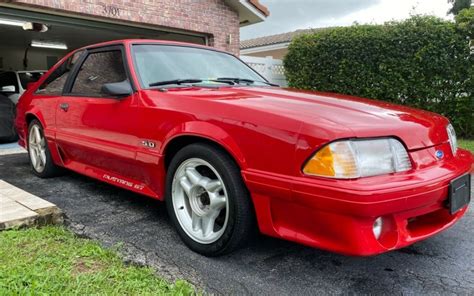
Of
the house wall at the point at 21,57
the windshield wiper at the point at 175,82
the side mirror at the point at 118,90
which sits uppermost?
the house wall at the point at 21,57

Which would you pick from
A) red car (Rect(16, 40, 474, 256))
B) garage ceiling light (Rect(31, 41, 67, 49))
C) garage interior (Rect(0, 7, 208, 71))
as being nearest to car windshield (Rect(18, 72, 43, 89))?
garage interior (Rect(0, 7, 208, 71))

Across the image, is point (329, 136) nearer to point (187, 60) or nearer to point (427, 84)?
point (187, 60)

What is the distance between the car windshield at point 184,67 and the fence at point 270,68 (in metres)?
6.03

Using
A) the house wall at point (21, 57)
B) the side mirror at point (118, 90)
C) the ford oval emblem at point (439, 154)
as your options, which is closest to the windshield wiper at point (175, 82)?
the side mirror at point (118, 90)

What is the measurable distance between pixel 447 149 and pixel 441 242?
0.76m

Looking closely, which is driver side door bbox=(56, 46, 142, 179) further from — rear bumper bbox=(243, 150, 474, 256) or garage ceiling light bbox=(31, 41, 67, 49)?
garage ceiling light bbox=(31, 41, 67, 49)

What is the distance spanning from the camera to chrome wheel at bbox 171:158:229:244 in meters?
2.51

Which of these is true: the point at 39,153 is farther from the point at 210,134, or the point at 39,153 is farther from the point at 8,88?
the point at 8,88

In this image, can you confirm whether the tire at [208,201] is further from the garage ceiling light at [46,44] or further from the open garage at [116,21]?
the garage ceiling light at [46,44]

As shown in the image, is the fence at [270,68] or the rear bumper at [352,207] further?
the fence at [270,68]

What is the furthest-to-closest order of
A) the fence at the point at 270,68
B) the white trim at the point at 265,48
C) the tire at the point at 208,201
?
the white trim at the point at 265,48
the fence at the point at 270,68
the tire at the point at 208,201

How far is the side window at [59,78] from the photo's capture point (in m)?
4.07

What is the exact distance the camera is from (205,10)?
9398 millimetres

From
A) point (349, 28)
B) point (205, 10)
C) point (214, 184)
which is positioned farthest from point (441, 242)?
point (205, 10)
